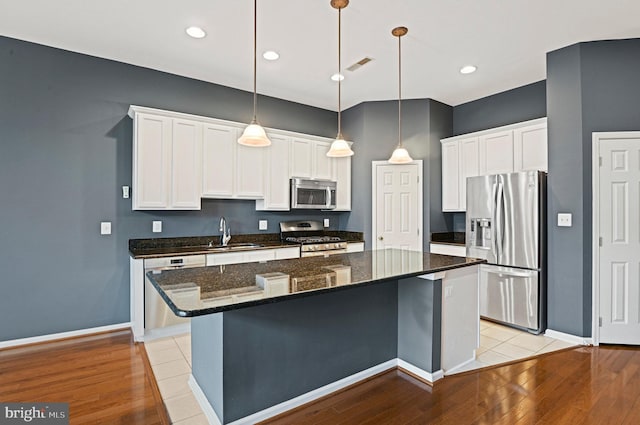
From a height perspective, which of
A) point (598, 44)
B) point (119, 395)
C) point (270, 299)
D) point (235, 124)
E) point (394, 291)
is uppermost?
point (598, 44)

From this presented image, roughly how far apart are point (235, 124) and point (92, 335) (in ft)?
9.43

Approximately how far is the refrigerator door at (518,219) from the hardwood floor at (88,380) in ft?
12.1

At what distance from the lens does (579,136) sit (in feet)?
11.1

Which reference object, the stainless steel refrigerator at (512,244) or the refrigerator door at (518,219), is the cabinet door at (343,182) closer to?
the stainless steel refrigerator at (512,244)

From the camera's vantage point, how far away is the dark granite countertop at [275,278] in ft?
5.10

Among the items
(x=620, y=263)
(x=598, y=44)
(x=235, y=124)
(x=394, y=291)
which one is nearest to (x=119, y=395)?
(x=394, y=291)

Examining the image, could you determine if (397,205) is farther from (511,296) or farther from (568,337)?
(568,337)

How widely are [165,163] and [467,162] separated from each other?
13.1ft

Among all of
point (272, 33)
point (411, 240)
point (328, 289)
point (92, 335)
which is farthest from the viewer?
point (411, 240)

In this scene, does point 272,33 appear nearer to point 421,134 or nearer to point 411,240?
point 421,134

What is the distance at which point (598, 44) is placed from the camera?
336cm

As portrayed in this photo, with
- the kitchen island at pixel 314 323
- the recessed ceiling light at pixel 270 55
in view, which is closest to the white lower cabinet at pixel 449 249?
the kitchen island at pixel 314 323

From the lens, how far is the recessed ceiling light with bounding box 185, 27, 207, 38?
3.11 metres

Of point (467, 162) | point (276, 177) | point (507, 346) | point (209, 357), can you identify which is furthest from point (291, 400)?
point (467, 162)
